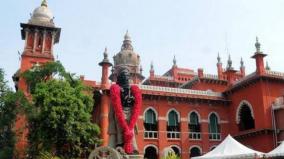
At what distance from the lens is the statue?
936 cm

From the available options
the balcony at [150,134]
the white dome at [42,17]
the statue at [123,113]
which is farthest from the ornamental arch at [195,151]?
the statue at [123,113]

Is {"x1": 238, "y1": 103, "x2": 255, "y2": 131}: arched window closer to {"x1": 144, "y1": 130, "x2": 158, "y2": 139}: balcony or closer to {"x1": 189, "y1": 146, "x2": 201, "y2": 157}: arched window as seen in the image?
{"x1": 189, "y1": 146, "x2": 201, "y2": 157}: arched window

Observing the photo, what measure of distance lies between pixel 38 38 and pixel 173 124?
13481 mm

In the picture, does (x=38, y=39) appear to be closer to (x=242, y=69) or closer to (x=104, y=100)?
(x=104, y=100)

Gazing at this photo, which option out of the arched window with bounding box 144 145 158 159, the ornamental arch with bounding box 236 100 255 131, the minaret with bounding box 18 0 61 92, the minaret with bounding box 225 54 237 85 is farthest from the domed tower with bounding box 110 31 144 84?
the ornamental arch with bounding box 236 100 255 131

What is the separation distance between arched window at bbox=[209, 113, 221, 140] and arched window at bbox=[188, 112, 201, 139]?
1024 millimetres

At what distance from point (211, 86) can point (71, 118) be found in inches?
699

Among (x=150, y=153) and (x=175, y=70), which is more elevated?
(x=175, y=70)

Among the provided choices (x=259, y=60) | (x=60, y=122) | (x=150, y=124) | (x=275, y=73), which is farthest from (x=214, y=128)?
(x=60, y=122)

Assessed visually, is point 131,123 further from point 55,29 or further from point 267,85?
point 55,29

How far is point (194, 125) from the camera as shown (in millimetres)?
28094

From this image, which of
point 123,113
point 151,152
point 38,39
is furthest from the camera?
point 38,39

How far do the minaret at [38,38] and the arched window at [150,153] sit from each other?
10.8m

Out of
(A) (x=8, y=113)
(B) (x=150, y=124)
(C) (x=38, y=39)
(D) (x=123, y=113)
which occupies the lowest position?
(D) (x=123, y=113)
